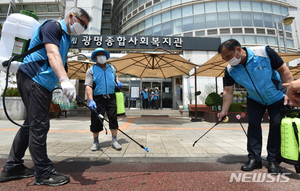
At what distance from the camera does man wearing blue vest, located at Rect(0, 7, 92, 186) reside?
1562mm

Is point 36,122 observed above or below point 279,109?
below

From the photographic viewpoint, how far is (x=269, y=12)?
16.2 m

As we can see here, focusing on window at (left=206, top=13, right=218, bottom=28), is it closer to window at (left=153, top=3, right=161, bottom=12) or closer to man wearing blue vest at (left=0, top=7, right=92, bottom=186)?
window at (left=153, top=3, right=161, bottom=12)

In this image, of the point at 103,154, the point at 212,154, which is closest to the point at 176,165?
the point at 212,154

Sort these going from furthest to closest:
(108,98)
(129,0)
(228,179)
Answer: (129,0) < (108,98) < (228,179)

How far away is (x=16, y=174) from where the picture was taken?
1.71 metres

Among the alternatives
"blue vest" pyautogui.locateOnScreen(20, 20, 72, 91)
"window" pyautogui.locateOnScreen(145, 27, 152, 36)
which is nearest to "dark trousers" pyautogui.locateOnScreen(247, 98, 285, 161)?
"blue vest" pyautogui.locateOnScreen(20, 20, 72, 91)

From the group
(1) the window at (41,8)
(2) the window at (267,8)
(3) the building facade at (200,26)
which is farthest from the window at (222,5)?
(1) the window at (41,8)

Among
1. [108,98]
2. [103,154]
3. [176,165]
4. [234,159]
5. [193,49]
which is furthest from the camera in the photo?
[193,49]

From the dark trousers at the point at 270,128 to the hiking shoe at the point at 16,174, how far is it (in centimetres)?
280

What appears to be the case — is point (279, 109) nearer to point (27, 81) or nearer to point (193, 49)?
point (27, 81)

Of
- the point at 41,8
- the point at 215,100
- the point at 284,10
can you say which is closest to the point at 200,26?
the point at 284,10

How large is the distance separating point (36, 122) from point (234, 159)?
271cm

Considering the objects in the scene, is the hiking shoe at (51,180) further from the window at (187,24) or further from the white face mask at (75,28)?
the window at (187,24)
